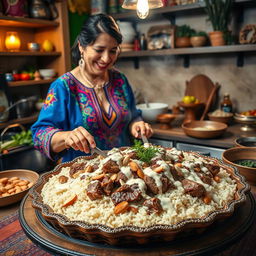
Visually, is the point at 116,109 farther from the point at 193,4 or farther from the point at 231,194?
the point at 193,4

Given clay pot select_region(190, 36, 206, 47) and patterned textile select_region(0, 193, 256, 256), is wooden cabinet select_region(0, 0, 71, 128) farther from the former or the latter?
patterned textile select_region(0, 193, 256, 256)

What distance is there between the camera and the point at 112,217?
949 mm

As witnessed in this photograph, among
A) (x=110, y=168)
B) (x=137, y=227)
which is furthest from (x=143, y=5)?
(x=137, y=227)

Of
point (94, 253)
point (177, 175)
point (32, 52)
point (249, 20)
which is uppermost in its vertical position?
point (249, 20)

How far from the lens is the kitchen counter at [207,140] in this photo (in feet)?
8.75

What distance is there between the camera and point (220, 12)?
2.96 m

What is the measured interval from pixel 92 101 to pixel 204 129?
52.5 inches

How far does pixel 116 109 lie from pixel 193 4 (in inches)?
68.8

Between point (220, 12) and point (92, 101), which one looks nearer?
point (92, 101)

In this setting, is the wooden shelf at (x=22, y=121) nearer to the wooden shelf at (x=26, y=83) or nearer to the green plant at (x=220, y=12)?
the wooden shelf at (x=26, y=83)

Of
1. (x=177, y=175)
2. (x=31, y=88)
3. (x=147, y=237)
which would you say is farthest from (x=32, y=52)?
(x=147, y=237)

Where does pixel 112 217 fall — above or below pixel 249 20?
below

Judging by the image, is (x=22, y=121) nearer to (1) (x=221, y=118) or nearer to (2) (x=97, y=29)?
A: (2) (x=97, y=29)

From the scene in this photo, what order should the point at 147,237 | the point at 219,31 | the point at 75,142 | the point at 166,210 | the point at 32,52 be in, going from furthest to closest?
1. the point at 32,52
2. the point at 219,31
3. the point at 75,142
4. the point at 166,210
5. the point at 147,237
